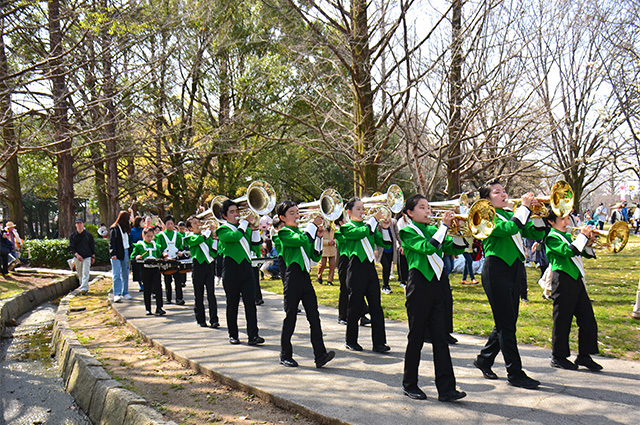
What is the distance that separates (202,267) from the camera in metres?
9.00

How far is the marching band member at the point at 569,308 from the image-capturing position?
546 cm

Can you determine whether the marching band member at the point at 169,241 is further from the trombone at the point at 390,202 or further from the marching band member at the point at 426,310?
the marching band member at the point at 426,310

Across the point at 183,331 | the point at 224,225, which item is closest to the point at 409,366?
the point at 224,225

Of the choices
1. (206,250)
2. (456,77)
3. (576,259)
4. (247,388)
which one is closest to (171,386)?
(247,388)

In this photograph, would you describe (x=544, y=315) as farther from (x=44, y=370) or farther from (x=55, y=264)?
(x=55, y=264)

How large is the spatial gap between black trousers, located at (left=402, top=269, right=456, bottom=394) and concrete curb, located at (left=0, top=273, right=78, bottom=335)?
7896 mm

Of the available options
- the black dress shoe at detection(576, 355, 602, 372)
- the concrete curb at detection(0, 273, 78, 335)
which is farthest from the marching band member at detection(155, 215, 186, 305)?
the black dress shoe at detection(576, 355, 602, 372)

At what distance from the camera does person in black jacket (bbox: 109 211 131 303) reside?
37.2 ft

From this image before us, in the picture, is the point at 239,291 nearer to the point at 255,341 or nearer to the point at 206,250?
the point at 255,341

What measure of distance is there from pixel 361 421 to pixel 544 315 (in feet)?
17.1

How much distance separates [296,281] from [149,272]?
480 cm

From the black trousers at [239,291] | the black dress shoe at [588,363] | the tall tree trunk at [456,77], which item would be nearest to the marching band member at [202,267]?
the black trousers at [239,291]

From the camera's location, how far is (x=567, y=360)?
18.2ft

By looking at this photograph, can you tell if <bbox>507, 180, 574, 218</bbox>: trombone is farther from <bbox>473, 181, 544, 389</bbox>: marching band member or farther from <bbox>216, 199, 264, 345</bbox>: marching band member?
<bbox>216, 199, 264, 345</bbox>: marching band member
